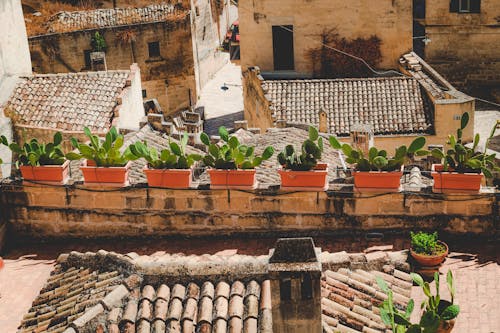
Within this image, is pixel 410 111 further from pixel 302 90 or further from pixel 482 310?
pixel 482 310

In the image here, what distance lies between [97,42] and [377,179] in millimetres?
28711

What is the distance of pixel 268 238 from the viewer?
34.5ft

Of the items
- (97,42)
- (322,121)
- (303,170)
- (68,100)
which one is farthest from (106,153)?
(97,42)

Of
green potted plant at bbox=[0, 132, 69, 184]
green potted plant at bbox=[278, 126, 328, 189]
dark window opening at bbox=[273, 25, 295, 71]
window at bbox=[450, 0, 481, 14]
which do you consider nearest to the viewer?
green potted plant at bbox=[278, 126, 328, 189]

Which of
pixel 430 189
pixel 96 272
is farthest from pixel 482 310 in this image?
pixel 96 272

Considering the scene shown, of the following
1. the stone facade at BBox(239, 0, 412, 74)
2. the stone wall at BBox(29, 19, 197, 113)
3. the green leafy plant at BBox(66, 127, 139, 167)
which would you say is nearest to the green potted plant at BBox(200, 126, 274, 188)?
the green leafy plant at BBox(66, 127, 139, 167)

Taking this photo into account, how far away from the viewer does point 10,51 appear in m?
22.5

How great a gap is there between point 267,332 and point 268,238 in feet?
13.0

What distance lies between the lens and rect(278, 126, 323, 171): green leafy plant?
9953 mm

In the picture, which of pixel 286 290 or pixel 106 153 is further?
pixel 106 153

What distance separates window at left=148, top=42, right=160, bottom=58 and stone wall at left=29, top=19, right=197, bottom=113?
0.19 m

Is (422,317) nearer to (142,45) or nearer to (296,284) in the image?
(296,284)

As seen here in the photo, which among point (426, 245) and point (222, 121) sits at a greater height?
point (426, 245)

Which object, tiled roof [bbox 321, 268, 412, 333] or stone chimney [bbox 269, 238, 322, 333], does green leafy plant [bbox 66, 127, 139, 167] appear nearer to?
tiled roof [bbox 321, 268, 412, 333]
